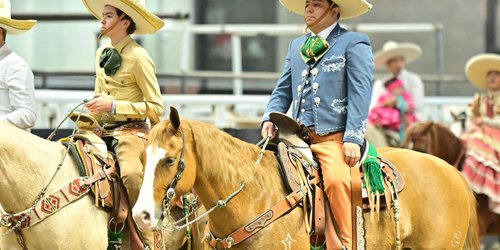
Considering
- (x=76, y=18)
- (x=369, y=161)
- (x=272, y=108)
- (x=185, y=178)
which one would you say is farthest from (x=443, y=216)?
(x=76, y=18)

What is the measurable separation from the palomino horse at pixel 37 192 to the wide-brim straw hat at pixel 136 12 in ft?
3.67

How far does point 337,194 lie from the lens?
22.3 feet

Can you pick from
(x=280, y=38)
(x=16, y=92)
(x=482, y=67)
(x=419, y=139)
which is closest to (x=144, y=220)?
(x=16, y=92)

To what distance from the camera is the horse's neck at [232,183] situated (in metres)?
6.44

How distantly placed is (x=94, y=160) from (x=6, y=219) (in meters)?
0.73

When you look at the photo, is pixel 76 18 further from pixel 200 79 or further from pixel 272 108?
pixel 272 108

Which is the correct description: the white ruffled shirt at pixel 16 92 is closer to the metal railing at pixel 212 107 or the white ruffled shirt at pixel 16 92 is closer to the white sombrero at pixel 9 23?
the white sombrero at pixel 9 23

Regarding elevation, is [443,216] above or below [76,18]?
below

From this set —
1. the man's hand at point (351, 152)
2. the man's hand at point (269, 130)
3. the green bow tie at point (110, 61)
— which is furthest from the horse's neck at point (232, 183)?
the green bow tie at point (110, 61)

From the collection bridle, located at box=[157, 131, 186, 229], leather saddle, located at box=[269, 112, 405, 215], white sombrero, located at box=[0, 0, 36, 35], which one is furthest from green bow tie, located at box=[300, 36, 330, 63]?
white sombrero, located at box=[0, 0, 36, 35]

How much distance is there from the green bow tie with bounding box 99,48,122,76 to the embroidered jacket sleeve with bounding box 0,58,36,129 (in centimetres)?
51

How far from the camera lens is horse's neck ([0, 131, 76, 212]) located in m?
6.86

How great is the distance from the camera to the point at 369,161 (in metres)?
7.07

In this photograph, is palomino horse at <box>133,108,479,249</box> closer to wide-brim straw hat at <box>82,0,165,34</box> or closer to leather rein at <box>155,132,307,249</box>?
leather rein at <box>155,132,307,249</box>
